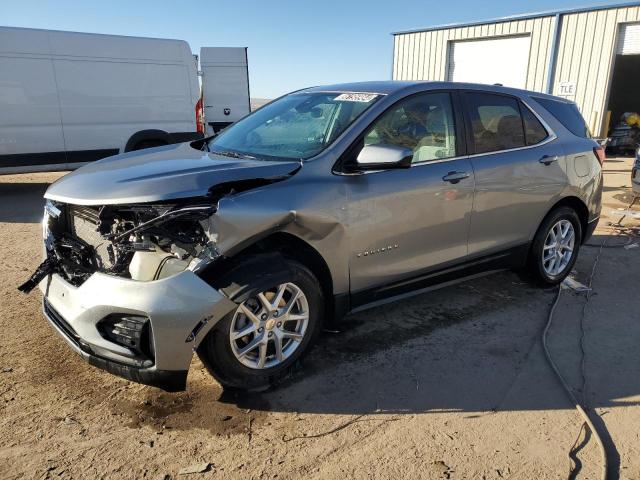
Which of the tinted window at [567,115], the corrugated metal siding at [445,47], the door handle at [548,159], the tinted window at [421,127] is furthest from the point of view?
the corrugated metal siding at [445,47]

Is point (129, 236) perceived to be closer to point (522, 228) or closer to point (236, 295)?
point (236, 295)

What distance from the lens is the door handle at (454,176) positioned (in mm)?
3641

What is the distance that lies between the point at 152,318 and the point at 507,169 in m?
2.93

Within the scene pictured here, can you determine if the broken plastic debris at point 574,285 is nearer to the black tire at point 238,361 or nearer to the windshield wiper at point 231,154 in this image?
the black tire at point 238,361

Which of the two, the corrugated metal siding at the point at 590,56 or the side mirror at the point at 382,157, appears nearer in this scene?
the side mirror at the point at 382,157

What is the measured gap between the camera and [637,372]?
329 centimetres

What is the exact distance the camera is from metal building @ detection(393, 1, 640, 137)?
15.0 metres

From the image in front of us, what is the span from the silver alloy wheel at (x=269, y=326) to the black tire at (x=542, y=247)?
2.49 metres

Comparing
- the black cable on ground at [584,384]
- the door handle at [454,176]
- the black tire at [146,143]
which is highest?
the door handle at [454,176]

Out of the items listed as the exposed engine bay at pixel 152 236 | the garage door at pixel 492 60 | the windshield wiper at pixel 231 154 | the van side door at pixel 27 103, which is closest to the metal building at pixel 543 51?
the garage door at pixel 492 60

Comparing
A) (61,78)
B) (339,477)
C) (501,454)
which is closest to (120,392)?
(339,477)

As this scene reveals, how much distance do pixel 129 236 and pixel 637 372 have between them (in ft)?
10.6

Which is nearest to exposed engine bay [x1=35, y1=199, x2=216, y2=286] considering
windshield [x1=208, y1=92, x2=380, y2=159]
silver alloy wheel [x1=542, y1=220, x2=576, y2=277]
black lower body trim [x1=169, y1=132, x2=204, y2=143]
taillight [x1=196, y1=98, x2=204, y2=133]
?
windshield [x1=208, y1=92, x2=380, y2=159]

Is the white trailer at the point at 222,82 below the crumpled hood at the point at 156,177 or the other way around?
the other way around
